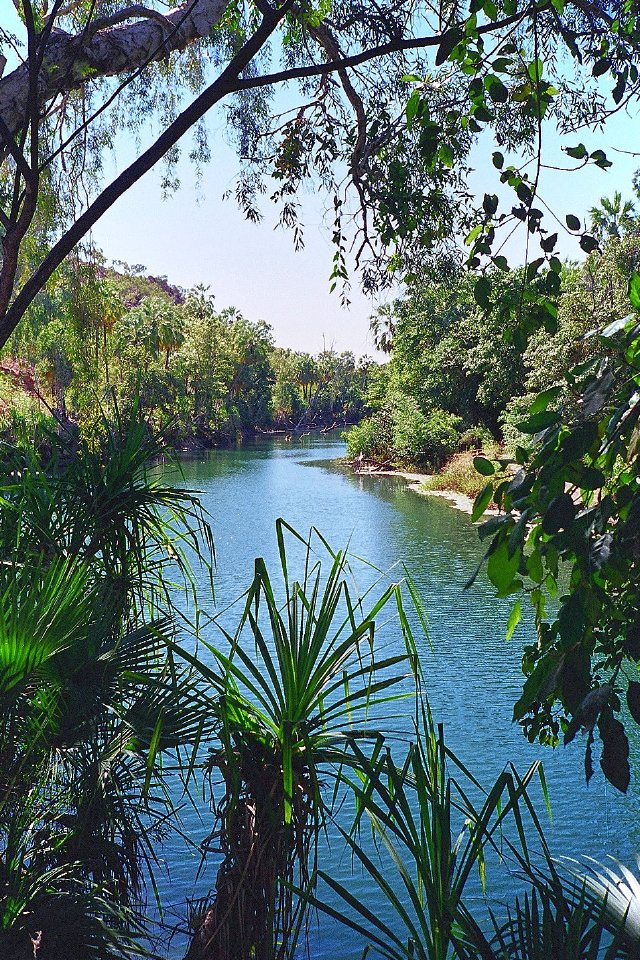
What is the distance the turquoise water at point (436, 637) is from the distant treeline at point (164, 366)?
284cm

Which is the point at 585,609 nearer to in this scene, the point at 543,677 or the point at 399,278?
the point at 543,677

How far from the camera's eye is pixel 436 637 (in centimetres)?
1127

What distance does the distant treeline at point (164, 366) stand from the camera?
18.1 m

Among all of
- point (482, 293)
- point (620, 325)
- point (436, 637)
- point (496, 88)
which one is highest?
point (496, 88)

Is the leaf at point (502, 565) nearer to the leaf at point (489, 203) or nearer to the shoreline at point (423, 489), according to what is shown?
the leaf at point (489, 203)

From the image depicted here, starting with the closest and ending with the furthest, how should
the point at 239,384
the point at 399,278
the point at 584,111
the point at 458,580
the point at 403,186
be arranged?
1. the point at 403,186
2. the point at 584,111
3. the point at 399,278
4. the point at 458,580
5. the point at 239,384

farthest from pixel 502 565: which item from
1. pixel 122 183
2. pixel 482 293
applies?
pixel 122 183

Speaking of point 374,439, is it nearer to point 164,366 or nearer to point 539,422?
point 164,366

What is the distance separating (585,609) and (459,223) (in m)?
3.77

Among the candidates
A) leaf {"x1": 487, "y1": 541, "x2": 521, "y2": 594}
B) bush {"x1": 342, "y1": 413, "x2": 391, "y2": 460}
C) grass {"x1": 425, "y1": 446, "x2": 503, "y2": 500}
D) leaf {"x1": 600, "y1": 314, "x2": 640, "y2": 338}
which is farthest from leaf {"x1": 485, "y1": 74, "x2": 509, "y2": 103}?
bush {"x1": 342, "y1": 413, "x2": 391, "y2": 460}

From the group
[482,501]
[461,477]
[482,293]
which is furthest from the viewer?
[461,477]

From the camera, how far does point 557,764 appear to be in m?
7.26

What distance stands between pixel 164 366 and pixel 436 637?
36512mm

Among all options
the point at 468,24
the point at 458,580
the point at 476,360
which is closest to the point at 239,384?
the point at 476,360
